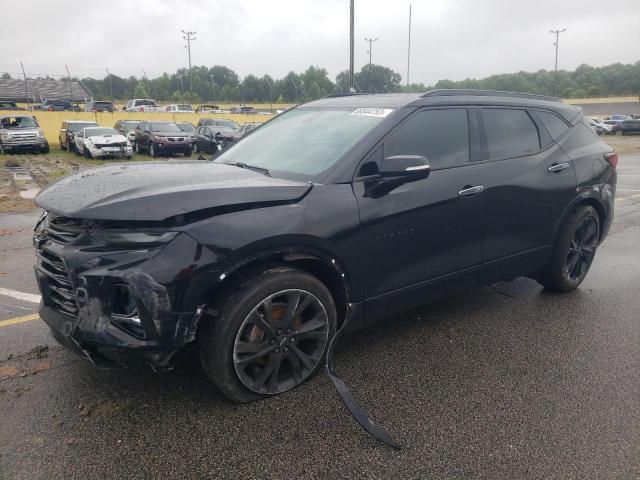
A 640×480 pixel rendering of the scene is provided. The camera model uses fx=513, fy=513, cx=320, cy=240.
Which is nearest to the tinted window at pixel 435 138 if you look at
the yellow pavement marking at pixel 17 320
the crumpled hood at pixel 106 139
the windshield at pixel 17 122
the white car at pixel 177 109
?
the yellow pavement marking at pixel 17 320

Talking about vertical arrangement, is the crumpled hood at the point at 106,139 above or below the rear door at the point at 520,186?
below

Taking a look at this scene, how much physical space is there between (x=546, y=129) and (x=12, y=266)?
564cm

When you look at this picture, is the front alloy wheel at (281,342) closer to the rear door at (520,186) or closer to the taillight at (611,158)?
the rear door at (520,186)

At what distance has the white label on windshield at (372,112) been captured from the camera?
3426 millimetres

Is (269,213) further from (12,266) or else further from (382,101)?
(12,266)

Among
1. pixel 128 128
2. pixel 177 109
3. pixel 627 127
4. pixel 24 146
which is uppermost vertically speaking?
pixel 177 109

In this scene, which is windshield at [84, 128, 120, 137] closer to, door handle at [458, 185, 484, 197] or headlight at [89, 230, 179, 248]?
door handle at [458, 185, 484, 197]

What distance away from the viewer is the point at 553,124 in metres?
4.42

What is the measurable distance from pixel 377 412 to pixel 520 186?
6.95 ft

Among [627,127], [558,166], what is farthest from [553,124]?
[627,127]

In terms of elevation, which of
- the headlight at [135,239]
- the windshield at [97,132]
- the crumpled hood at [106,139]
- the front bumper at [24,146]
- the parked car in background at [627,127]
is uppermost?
the headlight at [135,239]

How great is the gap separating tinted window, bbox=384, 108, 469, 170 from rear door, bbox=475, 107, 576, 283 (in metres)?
0.20

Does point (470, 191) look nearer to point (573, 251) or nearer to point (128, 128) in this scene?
point (573, 251)

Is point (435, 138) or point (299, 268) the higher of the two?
point (435, 138)
